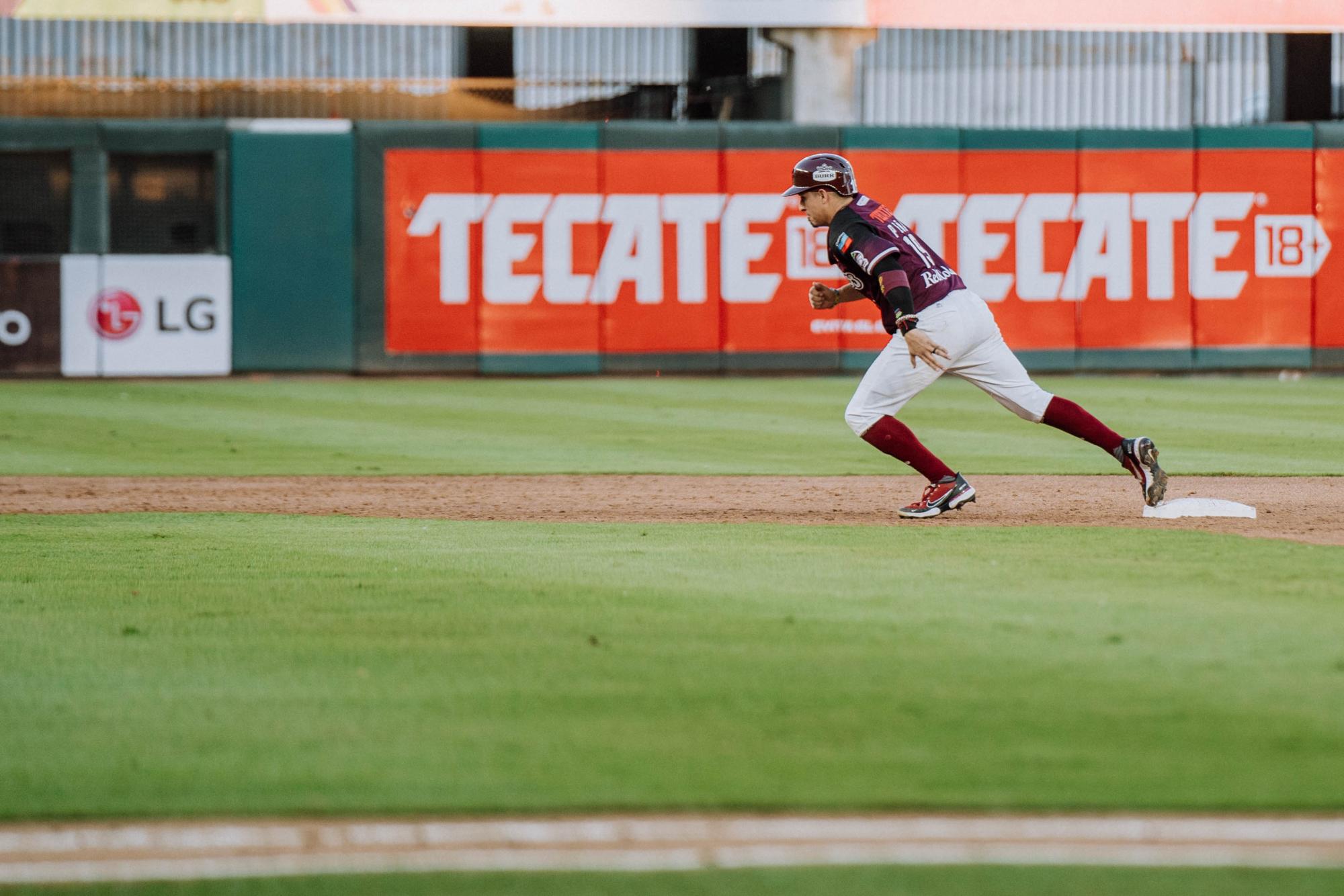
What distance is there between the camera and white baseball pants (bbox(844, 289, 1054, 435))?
25.7 feet

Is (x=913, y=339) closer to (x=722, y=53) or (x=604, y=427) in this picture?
(x=604, y=427)

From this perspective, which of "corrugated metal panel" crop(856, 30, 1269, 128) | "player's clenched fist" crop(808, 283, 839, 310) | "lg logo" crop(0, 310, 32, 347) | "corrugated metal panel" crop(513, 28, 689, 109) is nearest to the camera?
"player's clenched fist" crop(808, 283, 839, 310)

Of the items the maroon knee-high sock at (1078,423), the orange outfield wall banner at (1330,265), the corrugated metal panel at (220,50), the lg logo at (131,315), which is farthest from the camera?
the corrugated metal panel at (220,50)

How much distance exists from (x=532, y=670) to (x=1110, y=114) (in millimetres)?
22717

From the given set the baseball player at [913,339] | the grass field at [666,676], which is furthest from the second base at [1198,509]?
the grass field at [666,676]

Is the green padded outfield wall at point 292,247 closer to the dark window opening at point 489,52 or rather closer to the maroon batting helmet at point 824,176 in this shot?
the dark window opening at point 489,52

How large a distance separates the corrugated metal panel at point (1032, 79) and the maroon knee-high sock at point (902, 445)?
1774 cm

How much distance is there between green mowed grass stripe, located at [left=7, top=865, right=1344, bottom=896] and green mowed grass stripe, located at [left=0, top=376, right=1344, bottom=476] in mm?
7940

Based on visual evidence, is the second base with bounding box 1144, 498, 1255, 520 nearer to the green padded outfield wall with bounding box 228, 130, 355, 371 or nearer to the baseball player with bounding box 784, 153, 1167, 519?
the baseball player with bounding box 784, 153, 1167, 519

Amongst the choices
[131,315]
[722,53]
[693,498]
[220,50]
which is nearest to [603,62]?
[722,53]

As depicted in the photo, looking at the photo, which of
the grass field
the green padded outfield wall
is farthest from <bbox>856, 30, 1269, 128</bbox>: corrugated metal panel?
the grass field

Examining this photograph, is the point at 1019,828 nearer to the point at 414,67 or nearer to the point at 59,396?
the point at 59,396

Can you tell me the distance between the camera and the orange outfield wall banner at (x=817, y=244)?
20.5 metres

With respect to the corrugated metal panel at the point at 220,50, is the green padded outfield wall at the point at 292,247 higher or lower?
lower
